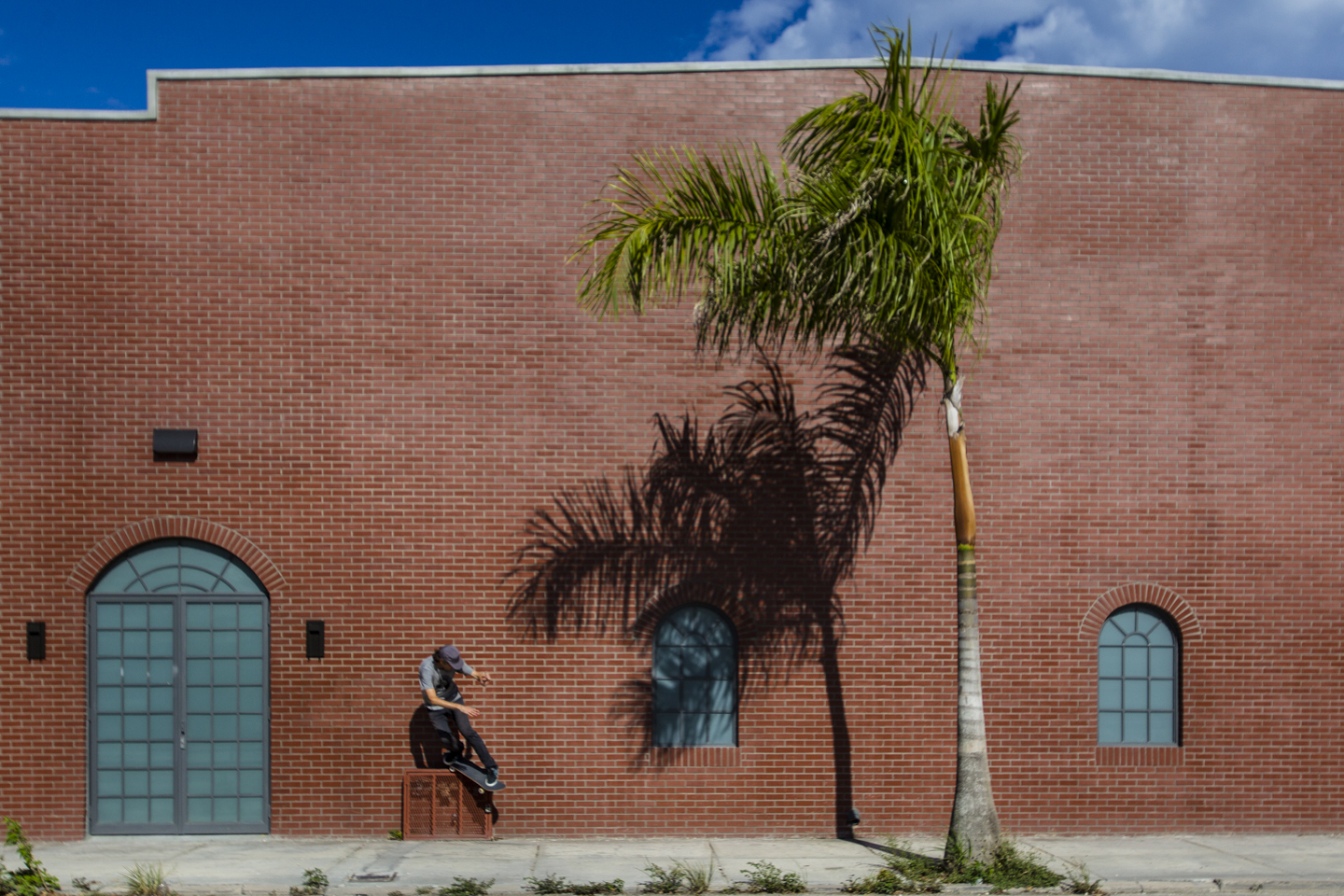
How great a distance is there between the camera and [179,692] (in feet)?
33.1

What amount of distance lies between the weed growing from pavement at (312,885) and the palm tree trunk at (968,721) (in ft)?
17.5

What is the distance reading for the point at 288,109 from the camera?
10.2m

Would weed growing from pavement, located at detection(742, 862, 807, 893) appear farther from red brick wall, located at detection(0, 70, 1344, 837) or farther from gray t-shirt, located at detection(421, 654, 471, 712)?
gray t-shirt, located at detection(421, 654, 471, 712)

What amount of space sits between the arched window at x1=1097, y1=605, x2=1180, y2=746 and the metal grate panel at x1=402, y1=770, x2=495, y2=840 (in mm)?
6603

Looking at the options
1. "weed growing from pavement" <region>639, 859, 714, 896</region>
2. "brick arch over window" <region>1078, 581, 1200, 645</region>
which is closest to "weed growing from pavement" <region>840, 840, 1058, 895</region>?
"weed growing from pavement" <region>639, 859, 714, 896</region>

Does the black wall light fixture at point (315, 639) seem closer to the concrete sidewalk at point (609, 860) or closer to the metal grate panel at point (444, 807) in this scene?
the metal grate panel at point (444, 807)

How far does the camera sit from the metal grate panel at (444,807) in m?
9.72

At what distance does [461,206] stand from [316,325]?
196 cm

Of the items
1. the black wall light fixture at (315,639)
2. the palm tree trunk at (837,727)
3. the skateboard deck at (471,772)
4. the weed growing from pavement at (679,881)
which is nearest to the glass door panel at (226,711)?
the black wall light fixture at (315,639)

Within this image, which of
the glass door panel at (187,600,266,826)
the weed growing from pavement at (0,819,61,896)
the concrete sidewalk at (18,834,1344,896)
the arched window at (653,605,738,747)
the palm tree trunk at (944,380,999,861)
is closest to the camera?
the weed growing from pavement at (0,819,61,896)

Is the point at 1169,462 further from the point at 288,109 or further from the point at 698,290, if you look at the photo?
the point at 288,109

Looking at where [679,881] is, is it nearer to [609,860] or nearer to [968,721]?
[609,860]

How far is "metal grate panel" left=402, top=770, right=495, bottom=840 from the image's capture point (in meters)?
9.72

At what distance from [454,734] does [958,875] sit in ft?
16.2
